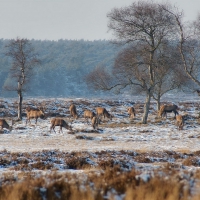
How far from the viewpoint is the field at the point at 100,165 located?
7.18m

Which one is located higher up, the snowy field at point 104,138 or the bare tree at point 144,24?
the bare tree at point 144,24

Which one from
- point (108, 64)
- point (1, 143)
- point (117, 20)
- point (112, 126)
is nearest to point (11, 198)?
point (1, 143)

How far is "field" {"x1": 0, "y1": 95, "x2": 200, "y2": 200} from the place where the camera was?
7.18 meters

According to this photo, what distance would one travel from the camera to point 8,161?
12461 millimetres

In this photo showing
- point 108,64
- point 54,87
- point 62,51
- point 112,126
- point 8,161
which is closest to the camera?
→ point 8,161

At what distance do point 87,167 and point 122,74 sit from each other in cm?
2198

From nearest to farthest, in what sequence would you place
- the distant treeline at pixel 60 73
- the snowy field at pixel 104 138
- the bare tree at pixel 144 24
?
1. the snowy field at pixel 104 138
2. the bare tree at pixel 144 24
3. the distant treeline at pixel 60 73

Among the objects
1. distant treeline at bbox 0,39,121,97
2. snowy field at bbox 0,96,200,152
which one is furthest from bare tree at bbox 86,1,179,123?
distant treeline at bbox 0,39,121,97

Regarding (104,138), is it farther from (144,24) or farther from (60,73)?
(60,73)

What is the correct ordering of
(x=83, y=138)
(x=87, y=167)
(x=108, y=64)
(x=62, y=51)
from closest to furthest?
(x=87, y=167), (x=83, y=138), (x=108, y=64), (x=62, y=51)

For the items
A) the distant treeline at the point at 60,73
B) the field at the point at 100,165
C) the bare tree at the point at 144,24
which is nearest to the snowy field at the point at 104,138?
the field at the point at 100,165

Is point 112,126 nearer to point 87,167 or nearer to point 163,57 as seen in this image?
point 163,57

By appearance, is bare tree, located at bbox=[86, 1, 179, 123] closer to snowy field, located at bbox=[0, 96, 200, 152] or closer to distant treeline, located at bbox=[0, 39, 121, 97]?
snowy field, located at bbox=[0, 96, 200, 152]

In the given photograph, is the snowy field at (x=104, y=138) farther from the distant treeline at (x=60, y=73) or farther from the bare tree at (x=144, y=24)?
the distant treeline at (x=60, y=73)
